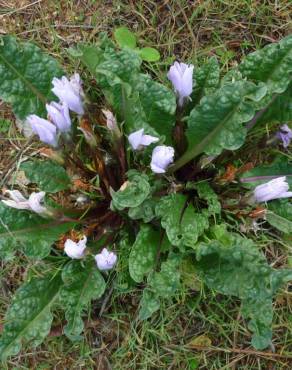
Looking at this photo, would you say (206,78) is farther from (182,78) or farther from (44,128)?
(44,128)

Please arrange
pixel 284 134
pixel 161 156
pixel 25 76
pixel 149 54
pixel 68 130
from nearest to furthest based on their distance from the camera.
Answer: pixel 161 156 < pixel 68 130 < pixel 25 76 < pixel 284 134 < pixel 149 54

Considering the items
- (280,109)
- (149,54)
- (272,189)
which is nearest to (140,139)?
(272,189)

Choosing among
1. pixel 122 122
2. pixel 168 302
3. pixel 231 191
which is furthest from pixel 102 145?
pixel 168 302

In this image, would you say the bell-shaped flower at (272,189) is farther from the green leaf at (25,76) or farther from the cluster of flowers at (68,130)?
the green leaf at (25,76)

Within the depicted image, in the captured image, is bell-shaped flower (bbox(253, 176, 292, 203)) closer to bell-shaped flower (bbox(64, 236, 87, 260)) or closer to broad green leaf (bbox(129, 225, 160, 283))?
broad green leaf (bbox(129, 225, 160, 283))

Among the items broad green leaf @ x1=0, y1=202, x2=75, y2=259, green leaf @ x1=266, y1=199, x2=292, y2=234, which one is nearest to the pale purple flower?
green leaf @ x1=266, y1=199, x2=292, y2=234

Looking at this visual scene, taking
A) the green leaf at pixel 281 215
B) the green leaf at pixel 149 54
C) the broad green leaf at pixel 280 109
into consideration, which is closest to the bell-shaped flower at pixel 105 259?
the green leaf at pixel 281 215
